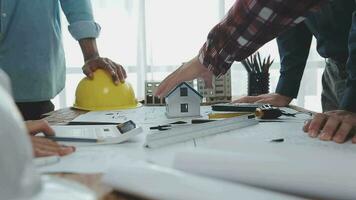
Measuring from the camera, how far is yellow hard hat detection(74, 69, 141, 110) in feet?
4.00

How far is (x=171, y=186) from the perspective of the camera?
36 centimetres

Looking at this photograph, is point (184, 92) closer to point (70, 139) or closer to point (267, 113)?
point (267, 113)

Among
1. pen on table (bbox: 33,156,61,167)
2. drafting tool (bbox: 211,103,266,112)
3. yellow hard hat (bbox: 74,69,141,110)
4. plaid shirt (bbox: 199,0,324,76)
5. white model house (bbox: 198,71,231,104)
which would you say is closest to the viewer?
pen on table (bbox: 33,156,61,167)

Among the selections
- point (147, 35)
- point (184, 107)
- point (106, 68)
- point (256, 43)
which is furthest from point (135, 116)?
point (147, 35)

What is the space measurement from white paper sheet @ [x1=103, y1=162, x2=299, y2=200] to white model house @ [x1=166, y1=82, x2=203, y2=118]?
629mm

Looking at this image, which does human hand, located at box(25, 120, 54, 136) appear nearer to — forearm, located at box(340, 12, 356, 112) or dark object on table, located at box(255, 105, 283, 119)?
dark object on table, located at box(255, 105, 283, 119)

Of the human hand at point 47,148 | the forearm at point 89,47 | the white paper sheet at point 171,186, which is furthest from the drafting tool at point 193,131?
the forearm at point 89,47

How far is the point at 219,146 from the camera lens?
571 mm

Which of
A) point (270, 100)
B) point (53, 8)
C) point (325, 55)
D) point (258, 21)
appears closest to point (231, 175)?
point (258, 21)

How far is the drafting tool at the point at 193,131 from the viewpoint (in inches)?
26.0

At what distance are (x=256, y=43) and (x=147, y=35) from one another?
4.35ft

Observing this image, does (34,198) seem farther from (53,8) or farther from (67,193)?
(53,8)

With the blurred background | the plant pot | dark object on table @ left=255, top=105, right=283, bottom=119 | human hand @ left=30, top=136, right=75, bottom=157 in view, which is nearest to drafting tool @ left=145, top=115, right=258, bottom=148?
dark object on table @ left=255, top=105, right=283, bottom=119

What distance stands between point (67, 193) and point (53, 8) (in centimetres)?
115
